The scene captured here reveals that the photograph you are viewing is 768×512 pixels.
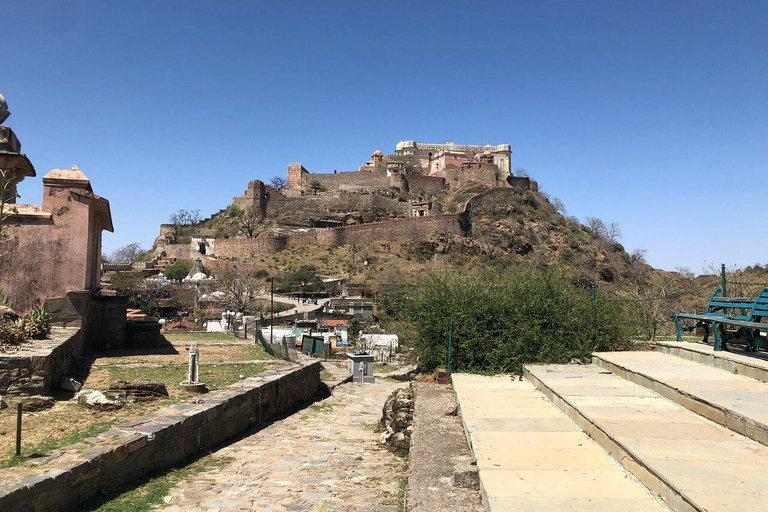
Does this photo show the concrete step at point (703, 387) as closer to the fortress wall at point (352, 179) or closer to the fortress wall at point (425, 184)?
the fortress wall at point (425, 184)

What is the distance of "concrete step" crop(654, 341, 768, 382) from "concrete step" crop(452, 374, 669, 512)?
79.4 inches

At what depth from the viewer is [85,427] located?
18.8ft

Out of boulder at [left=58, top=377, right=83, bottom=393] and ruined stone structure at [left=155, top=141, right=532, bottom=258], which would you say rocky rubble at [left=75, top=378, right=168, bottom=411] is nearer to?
boulder at [left=58, top=377, right=83, bottom=393]

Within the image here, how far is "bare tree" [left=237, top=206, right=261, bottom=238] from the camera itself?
5772 cm

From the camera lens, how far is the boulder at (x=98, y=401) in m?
6.54

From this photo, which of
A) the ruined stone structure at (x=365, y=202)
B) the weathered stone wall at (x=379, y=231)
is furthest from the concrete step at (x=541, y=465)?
the weathered stone wall at (x=379, y=231)

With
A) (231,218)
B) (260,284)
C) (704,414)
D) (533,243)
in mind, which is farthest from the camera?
(231,218)

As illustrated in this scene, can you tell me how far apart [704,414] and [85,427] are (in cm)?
566

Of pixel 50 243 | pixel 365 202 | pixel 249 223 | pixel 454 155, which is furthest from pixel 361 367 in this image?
pixel 454 155

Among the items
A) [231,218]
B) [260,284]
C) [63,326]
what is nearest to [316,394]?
[63,326]

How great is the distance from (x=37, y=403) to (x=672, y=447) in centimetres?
642

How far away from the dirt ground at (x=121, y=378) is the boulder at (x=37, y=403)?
10cm

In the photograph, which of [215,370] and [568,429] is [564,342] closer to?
[568,429]

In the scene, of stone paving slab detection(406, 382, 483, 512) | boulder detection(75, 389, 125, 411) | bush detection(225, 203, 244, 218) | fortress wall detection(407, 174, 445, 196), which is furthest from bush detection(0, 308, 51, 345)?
fortress wall detection(407, 174, 445, 196)
